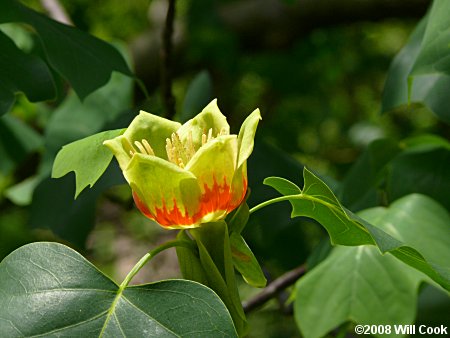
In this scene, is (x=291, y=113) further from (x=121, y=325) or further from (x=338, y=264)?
(x=121, y=325)

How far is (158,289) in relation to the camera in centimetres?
60

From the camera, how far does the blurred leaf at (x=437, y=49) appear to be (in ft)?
2.59

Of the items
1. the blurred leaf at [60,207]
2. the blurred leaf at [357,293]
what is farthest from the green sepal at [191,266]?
the blurred leaf at [60,207]

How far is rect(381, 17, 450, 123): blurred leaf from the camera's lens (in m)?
1.00

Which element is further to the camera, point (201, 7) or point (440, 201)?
point (201, 7)

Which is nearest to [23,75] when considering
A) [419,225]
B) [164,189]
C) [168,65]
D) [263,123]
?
[168,65]

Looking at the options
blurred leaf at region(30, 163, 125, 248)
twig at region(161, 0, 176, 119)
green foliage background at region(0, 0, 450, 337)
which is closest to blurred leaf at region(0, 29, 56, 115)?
green foliage background at region(0, 0, 450, 337)

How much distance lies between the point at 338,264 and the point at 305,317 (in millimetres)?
74

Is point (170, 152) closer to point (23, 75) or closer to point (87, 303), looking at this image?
point (87, 303)

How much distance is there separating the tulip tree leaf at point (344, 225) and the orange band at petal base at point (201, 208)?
0.14ft

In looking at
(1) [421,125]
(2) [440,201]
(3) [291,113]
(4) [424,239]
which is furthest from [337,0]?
(4) [424,239]

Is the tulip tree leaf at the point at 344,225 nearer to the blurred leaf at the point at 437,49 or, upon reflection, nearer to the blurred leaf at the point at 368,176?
→ the blurred leaf at the point at 437,49

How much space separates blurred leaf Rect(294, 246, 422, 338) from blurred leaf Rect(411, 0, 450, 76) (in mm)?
233

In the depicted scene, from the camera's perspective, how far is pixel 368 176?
1100mm
